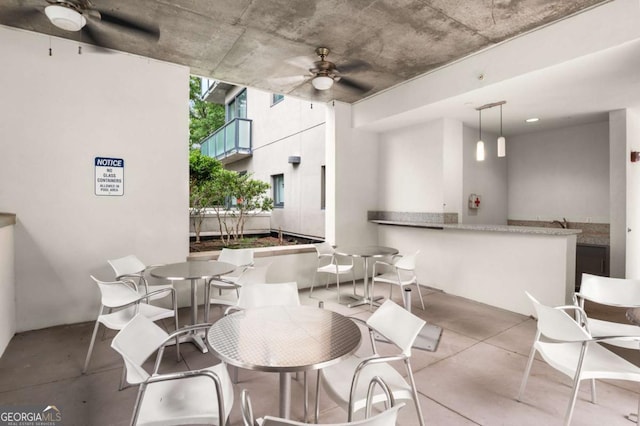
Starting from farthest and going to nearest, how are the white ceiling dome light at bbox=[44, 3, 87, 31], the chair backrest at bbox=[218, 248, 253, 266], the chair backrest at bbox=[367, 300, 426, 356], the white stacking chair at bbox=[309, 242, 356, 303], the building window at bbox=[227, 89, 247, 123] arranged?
the building window at bbox=[227, 89, 247, 123], the white stacking chair at bbox=[309, 242, 356, 303], the chair backrest at bbox=[218, 248, 253, 266], the white ceiling dome light at bbox=[44, 3, 87, 31], the chair backrest at bbox=[367, 300, 426, 356]

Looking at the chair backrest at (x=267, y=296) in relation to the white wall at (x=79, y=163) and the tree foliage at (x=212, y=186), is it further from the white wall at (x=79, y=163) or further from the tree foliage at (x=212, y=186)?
the tree foliage at (x=212, y=186)

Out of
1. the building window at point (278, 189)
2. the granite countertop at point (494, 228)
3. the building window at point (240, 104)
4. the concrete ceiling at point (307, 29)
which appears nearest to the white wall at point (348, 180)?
the granite countertop at point (494, 228)

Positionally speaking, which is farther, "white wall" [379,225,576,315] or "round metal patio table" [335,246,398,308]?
"round metal patio table" [335,246,398,308]

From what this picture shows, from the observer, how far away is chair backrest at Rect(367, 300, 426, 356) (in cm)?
172

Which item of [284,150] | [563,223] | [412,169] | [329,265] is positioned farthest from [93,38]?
[563,223]

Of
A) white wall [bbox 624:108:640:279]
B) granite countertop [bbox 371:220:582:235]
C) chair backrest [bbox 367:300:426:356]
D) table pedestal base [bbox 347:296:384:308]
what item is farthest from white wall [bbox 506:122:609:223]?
chair backrest [bbox 367:300:426:356]

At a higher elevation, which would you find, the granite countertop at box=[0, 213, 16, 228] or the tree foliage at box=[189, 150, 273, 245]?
the tree foliage at box=[189, 150, 273, 245]

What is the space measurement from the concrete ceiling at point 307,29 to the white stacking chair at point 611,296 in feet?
8.25

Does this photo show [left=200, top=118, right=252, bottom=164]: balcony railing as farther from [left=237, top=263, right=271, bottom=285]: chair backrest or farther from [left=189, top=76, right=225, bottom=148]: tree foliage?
[left=237, top=263, right=271, bottom=285]: chair backrest

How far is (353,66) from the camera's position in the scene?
4.41m

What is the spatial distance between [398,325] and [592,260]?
5.01 meters

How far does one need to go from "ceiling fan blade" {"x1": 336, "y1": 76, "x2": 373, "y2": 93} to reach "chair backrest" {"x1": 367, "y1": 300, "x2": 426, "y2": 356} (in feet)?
12.6

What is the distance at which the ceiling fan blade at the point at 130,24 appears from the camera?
10.6ft

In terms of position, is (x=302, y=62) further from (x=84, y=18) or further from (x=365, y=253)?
(x=365, y=253)
